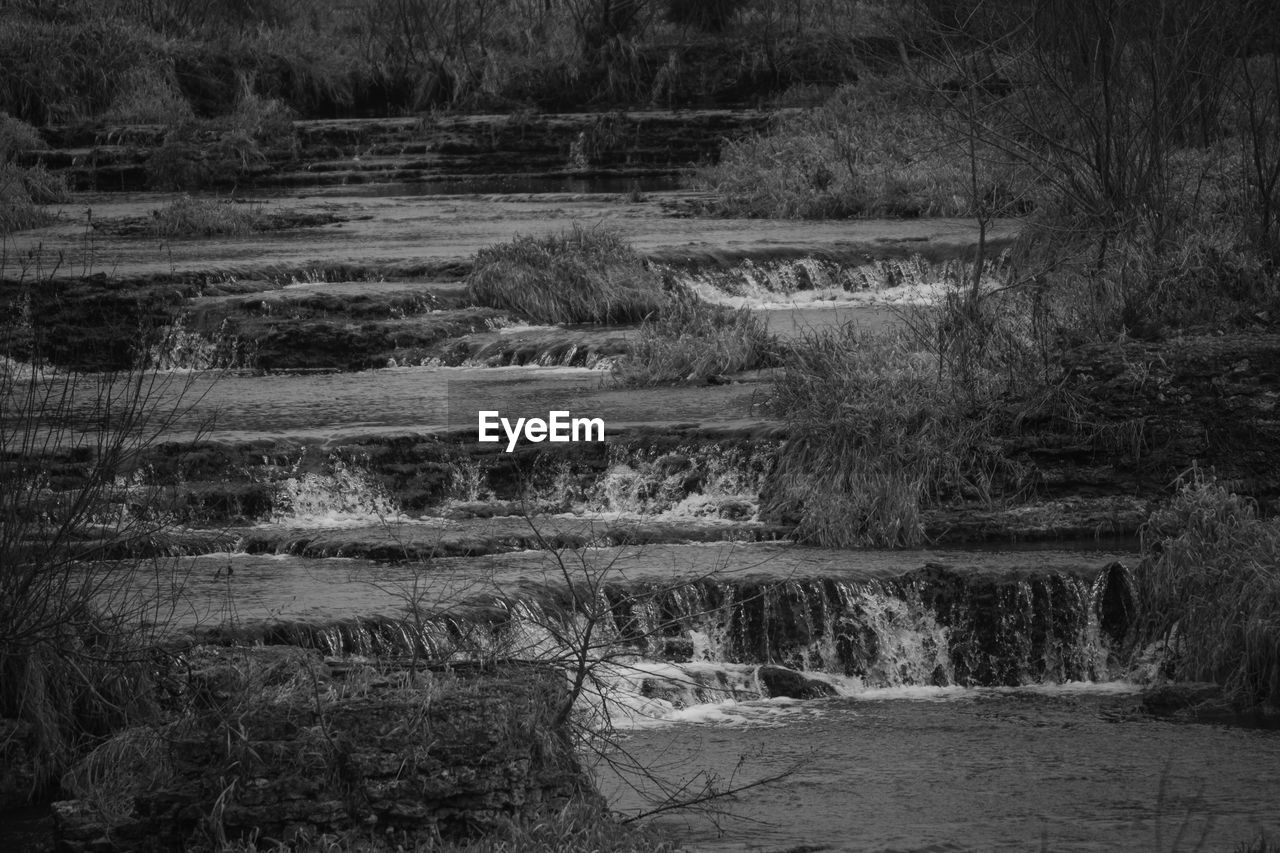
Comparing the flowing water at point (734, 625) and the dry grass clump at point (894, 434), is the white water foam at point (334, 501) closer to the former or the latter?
the flowing water at point (734, 625)

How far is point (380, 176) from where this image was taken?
92.2ft

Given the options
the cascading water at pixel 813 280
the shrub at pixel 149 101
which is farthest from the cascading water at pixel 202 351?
the shrub at pixel 149 101

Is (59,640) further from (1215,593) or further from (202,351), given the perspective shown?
(202,351)

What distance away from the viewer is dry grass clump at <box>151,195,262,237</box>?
2133cm

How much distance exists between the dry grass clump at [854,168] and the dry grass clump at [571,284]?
236 inches

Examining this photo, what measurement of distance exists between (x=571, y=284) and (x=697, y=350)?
3.14 metres

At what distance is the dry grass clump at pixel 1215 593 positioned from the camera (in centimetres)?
796

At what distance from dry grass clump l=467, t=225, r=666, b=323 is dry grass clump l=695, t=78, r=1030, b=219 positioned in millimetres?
5988

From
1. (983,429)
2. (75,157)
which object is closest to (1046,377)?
(983,429)

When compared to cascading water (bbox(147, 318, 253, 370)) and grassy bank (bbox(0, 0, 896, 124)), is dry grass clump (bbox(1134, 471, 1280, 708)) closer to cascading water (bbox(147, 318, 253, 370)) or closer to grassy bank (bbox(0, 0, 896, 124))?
cascading water (bbox(147, 318, 253, 370))

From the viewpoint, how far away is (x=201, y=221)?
21406 mm

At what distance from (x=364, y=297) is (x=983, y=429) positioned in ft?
24.3

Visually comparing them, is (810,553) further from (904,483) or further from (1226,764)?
(1226,764)

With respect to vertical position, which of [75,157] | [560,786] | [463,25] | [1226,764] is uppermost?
[463,25]
